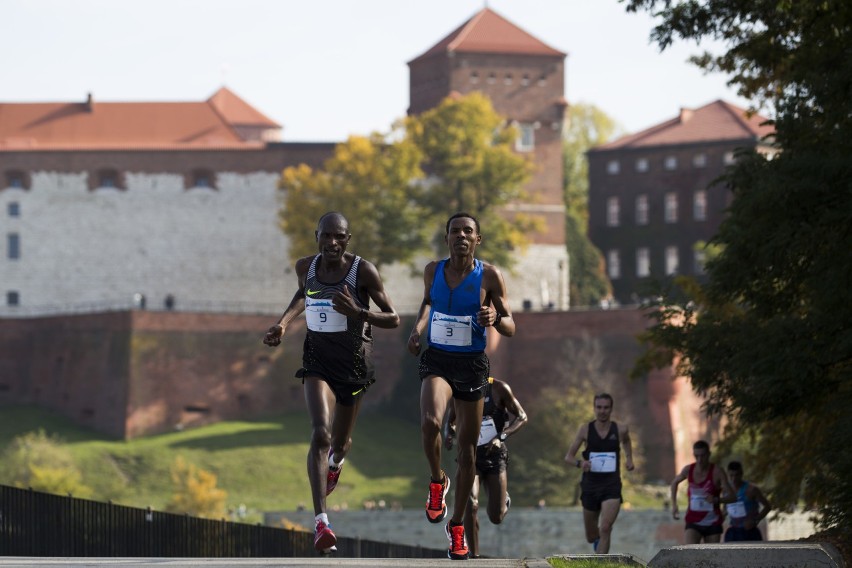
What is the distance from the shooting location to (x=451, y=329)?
1253 cm

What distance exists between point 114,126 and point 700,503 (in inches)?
2536

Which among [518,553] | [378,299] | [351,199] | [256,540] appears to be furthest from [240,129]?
[378,299]

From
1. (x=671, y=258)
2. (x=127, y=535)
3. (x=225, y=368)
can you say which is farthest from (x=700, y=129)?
(x=127, y=535)

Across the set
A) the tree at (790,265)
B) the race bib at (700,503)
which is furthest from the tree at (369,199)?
the race bib at (700,503)

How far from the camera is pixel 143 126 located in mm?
79875

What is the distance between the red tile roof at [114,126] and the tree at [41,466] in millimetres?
20078

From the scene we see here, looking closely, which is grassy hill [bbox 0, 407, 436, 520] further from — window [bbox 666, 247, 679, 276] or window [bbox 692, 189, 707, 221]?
window [bbox 692, 189, 707, 221]

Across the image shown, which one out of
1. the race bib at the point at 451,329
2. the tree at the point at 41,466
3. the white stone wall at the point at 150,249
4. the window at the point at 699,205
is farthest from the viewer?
the window at the point at 699,205

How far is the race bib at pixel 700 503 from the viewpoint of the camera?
1788 centimetres

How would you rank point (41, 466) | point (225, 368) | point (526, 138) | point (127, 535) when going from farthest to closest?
point (526, 138) < point (225, 368) < point (41, 466) < point (127, 535)

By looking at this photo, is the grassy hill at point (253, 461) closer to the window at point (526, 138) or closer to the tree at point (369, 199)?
the tree at point (369, 199)

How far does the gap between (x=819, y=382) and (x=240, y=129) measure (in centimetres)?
8023

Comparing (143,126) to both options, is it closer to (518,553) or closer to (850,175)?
(518,553)

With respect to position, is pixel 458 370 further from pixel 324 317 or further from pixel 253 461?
pixel 253 461
